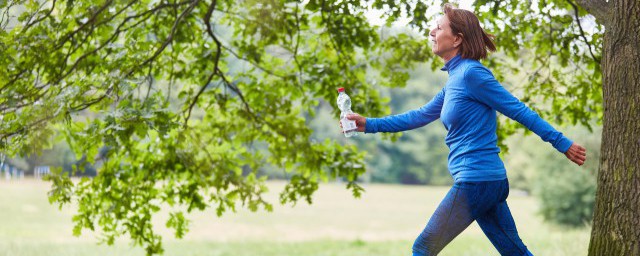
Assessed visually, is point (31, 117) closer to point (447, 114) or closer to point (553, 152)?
point (447, 114)

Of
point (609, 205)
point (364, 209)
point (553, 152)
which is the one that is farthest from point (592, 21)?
point (364, 209)

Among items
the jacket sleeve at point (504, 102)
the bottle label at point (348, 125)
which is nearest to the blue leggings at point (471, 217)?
the jacket sleeve at point (504, 102)

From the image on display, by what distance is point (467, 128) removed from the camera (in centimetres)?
373

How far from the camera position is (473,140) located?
3689 mm

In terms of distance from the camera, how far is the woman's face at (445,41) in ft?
12.8

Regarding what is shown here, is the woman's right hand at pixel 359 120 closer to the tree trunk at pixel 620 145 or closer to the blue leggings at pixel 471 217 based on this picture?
the blue leggings at pixel 471 217

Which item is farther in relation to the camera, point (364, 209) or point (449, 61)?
point (364, 209)

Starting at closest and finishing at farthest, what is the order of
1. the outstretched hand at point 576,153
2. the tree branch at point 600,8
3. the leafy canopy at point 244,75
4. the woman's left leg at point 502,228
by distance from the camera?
the outstretched hand at point 576,153 → the woman's left leg at point 502,228 → the tree branch at point 600,8 → the leafy canopy at point 244,75

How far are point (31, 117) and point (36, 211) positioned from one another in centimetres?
2924

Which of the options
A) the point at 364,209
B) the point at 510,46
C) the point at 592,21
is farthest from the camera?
the point at 364,209

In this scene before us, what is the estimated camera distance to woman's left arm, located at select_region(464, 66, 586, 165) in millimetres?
3654

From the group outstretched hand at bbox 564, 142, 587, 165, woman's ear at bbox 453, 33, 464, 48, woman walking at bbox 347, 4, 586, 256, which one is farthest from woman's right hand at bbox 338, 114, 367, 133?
outstretched hand at bbox 564, 142, 587, 165

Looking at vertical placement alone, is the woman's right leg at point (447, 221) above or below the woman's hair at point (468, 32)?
below

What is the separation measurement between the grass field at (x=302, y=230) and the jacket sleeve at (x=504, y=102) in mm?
9839
